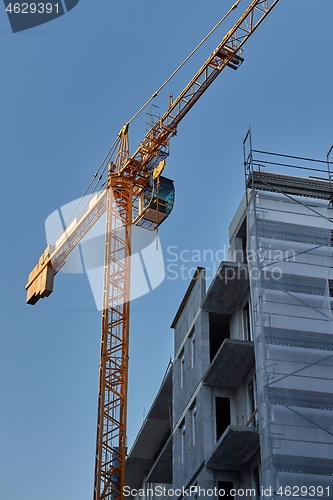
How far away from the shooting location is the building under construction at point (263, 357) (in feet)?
82.5

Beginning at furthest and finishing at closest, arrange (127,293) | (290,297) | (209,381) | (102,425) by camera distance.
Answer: (127,293)
(102,425)
(209,381)
(290,297)

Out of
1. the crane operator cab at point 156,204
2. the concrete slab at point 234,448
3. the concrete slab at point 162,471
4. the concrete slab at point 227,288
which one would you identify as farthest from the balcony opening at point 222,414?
the crane operator cab at point 156,204

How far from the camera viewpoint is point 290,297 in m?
27.8

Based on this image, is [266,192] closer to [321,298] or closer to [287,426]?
[321,298]

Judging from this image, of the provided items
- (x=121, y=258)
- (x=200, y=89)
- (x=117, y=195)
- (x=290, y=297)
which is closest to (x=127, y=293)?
(x=121, y=258)

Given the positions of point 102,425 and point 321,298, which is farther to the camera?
point 102,425

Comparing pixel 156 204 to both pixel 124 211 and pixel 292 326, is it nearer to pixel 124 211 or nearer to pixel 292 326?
pixel 124 211

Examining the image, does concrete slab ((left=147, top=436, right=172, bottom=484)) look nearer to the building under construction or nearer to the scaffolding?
the building under construction

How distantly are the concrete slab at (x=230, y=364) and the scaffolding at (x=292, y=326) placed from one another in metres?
0.80

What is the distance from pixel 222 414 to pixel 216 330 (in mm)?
3413

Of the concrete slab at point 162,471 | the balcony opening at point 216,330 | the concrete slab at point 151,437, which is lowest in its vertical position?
the concrete slab at point 162,471

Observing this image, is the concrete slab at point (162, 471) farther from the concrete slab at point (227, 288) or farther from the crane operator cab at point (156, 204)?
the crane operator cab at point (156, 204)

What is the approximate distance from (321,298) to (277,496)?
692cm

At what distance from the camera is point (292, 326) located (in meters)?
27.2
